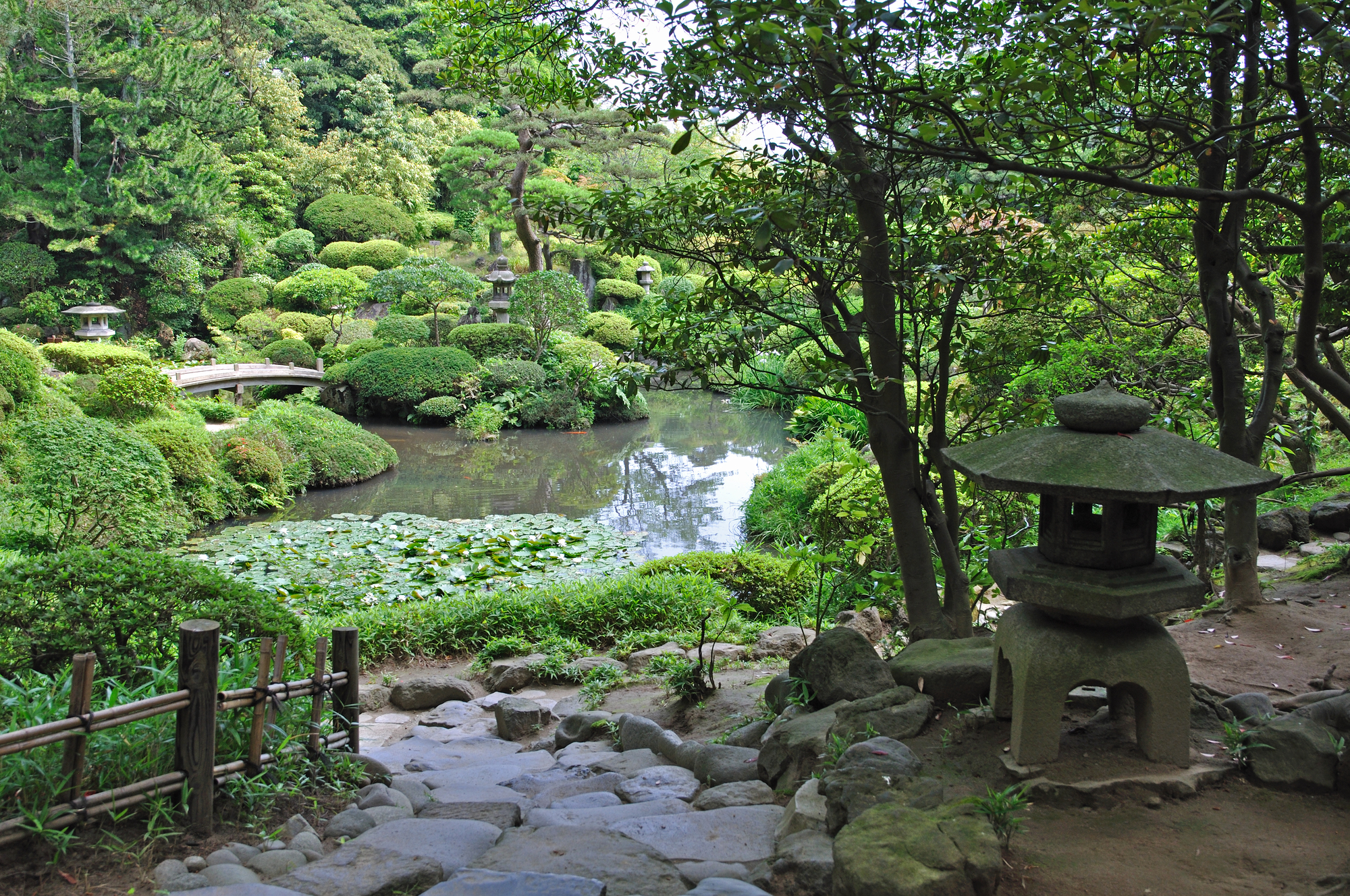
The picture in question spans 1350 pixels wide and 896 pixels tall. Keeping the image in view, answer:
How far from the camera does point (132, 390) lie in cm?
1130

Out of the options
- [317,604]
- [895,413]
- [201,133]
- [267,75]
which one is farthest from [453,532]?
[267,75]

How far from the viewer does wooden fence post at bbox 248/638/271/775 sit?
9.43 ft

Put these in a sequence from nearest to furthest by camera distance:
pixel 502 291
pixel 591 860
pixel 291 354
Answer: pixel 591 860, pixel 291 354, pixel 502 291

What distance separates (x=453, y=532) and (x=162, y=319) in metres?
15.2

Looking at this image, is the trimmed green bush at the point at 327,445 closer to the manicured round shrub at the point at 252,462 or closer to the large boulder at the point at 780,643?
the manicured round shrub at the point at 252,462

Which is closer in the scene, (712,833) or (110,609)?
(712,833)

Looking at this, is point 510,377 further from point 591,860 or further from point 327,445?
point 591,860

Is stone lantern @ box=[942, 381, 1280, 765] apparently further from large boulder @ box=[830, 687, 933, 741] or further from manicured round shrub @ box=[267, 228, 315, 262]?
manicured round shrub @ box=[267, 228, 315, 262]

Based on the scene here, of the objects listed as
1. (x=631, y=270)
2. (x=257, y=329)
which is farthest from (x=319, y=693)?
(x=631, y=270)

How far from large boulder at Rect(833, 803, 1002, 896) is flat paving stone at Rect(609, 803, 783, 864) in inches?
19.6

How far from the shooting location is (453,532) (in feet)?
31.3

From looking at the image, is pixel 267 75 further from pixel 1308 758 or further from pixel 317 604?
pixel 1308 758

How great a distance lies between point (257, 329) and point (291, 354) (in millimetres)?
2008

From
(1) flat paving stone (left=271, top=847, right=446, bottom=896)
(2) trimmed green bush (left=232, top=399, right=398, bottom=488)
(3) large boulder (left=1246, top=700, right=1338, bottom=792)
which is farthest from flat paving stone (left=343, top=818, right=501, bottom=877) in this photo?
(2) trimmed green bush (left=232, top=399, right=398, bottom=488)
